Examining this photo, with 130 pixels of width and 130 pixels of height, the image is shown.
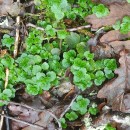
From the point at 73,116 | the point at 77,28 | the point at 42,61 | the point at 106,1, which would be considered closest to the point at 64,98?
the point at 73,116

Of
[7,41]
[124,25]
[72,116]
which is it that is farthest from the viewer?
[7,41]

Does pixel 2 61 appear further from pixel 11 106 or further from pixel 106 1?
pixel 106 1

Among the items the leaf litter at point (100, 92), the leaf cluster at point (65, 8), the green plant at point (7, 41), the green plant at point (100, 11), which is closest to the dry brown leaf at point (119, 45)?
the leaf litter at point (100, 92)

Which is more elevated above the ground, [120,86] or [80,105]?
[120,86]

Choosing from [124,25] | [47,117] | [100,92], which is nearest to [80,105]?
[100,92]

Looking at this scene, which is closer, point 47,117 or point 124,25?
point 124,25

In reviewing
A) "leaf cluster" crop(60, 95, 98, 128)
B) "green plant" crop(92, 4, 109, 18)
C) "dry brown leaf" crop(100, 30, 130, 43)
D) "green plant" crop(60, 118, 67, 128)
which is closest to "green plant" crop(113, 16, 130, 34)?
"dry brown leaf" crop(100, 30, 130, 43)

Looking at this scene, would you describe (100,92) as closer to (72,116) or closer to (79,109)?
(79,109)
